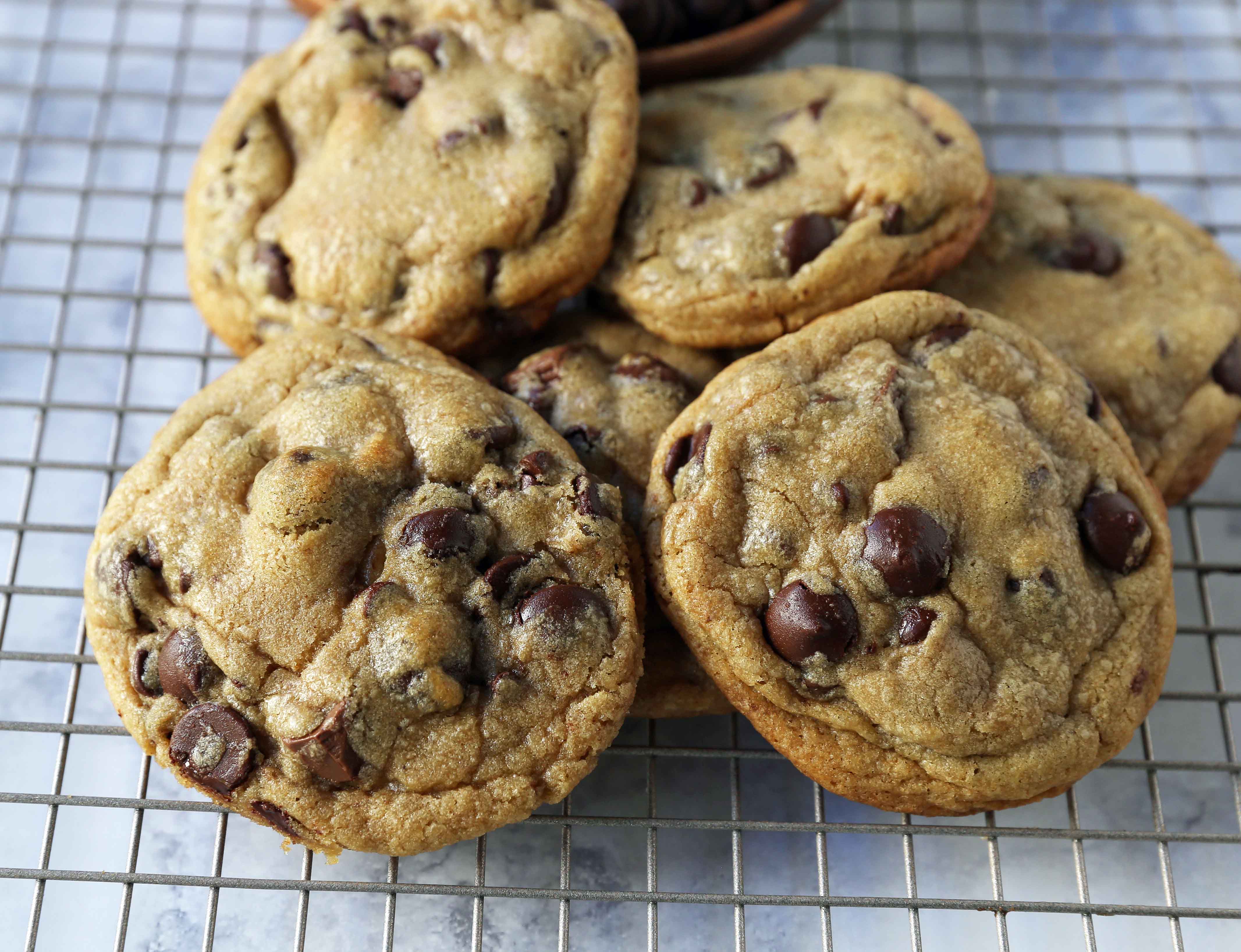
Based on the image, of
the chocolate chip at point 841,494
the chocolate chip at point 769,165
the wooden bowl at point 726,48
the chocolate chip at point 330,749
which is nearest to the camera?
the chocolate chip at point 330,749

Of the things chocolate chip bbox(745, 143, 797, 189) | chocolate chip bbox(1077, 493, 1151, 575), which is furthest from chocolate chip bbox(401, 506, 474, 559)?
chocolate chip bbox(1077, 493, 1151, 575)

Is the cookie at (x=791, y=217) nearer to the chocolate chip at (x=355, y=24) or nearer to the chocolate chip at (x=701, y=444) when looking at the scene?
the chocolate chip at (x=701, y=444)

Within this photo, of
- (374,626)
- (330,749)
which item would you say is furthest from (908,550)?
(330,749)

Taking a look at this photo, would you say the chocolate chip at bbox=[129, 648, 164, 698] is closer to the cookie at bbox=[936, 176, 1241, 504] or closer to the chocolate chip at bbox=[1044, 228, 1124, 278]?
the cookie at bbox=[936, 176, 1241, 504]

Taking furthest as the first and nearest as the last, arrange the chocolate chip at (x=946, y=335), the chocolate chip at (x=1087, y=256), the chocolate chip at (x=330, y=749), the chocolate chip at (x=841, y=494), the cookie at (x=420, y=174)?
the chocolate chip at (x=1087, y=256) → the cookie at (x=420, y=174) → the chocolate chip at (x=946, y=335) → the chocolate chip at (x=841, y=494) → the chocolate chip at (x=330, y=749)

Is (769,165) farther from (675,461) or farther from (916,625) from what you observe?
(916,625)

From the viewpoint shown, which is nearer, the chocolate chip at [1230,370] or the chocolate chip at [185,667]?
the chocolate chip at [185,667]

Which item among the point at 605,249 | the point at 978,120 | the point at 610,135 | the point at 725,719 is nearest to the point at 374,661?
the point at 725,719

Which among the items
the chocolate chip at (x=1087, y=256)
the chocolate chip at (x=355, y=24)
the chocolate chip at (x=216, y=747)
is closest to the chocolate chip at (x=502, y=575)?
the chocolate chip at (x=216, y=747)
